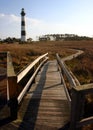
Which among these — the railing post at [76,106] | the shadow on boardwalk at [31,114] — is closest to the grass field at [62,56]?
the shadow on boardwalk at [31,114]

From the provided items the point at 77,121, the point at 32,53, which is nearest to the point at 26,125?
the point at 77,121

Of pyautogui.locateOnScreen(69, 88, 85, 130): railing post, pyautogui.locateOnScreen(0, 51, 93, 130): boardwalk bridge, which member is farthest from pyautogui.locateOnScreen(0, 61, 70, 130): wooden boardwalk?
pyautogui.locateOnScreen(69, 88, 85, 130): railing post

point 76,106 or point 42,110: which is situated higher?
point 76,106

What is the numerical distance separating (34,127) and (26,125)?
195mm

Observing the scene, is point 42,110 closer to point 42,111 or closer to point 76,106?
point 42,111

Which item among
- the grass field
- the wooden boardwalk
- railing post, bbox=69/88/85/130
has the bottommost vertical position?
the grass field

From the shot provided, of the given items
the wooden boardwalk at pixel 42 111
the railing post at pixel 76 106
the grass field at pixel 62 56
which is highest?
the railing post at pixel 76 106

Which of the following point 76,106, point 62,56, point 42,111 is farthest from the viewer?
point 62,56

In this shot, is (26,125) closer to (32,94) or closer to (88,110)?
(32,94)

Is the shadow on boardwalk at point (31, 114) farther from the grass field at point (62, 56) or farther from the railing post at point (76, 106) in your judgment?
the grass field at point (62, 56)

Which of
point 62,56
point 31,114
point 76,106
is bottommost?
point 62,56

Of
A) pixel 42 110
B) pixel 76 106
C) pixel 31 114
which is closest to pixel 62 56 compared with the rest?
pixel 42 110

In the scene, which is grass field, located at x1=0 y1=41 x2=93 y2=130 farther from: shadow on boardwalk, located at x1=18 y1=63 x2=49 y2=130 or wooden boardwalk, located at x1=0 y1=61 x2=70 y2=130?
shadow on boardwalk, located at x1=18 y1=63 x2=49 y2=130

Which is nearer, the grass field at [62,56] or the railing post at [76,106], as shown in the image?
the railing post at [76,106]
